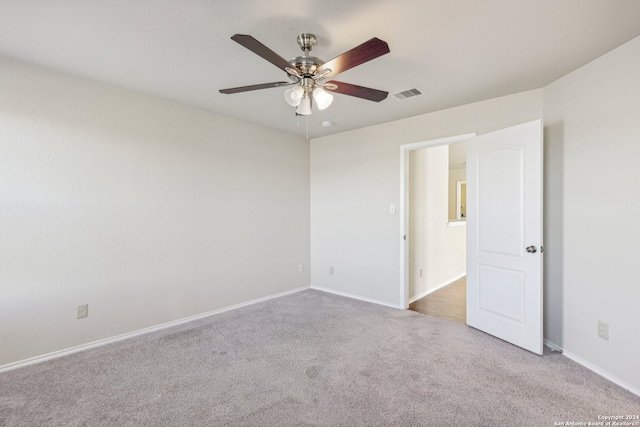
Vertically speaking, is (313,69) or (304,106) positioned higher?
A: (313,69)

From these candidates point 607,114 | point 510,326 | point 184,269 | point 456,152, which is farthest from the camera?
point 456,152

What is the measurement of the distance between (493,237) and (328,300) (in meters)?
2.25

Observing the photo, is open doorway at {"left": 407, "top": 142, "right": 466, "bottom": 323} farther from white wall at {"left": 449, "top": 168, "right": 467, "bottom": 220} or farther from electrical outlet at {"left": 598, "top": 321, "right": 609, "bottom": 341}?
white wall at {"left": 449, "top": 168, "right": 467, "bottom": 220}

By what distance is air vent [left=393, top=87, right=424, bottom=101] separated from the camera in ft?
9.51

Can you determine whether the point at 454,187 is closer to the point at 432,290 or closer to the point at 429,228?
the point at 429,228

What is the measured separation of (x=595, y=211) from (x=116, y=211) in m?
4.13

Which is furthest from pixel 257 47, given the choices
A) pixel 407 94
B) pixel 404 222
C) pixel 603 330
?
pixel 603 330

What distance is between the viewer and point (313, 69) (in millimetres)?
1866

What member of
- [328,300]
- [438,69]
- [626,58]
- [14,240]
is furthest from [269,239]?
[626,58]

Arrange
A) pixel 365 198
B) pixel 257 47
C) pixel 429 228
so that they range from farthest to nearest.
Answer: pixel 429 228 < pixel 365 198 < pixel 257 47

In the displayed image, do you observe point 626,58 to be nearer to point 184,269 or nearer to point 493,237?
point 493,237

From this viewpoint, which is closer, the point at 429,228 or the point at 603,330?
the point at 603,330

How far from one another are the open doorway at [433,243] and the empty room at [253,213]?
0.37 metres

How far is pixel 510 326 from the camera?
2.80 metres
